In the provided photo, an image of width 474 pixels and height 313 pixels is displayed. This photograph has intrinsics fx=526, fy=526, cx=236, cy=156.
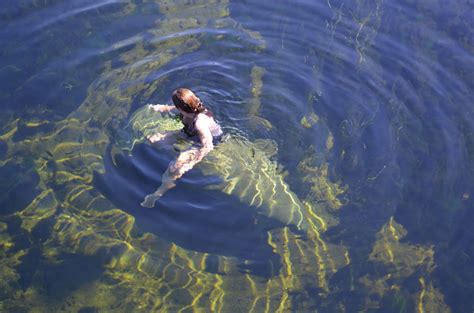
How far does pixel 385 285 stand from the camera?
6750 mm

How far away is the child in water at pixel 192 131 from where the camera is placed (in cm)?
716

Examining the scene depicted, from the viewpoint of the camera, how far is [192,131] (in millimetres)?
7531

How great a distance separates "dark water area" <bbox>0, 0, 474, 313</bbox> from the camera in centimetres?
662

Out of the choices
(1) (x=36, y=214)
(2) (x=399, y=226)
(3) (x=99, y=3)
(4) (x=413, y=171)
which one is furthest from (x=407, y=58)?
(1) (x=36, y=214)

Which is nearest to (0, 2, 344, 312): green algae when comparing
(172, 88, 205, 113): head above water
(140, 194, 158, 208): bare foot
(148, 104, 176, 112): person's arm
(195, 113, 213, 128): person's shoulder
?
(140, 194, 158, 208): bare foot

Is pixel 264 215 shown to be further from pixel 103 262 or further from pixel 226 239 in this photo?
pixel 103 262

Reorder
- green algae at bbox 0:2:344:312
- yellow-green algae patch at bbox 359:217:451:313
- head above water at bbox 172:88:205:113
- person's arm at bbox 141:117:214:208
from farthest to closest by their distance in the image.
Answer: person's arm at bbox 141:117:214:208
head above water at bbox 172:88:205:113
yellow-green algae patch at bbox 359:217:451:313
green algae at bbox 0:2:344:312

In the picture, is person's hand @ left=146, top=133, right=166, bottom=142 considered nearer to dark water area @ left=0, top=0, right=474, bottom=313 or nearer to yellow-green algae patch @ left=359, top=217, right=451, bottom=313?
dark water area @ left=0, top=0, right=474, bottom=313

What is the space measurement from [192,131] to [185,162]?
1.63 ft

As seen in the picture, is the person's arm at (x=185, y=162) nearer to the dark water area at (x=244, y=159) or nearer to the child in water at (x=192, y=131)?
the child in water at (x=192, y=131)

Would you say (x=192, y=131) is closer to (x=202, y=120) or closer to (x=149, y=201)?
(x=202, y=120)

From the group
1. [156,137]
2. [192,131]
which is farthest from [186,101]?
[156,137]

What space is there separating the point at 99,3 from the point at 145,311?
21.3ft

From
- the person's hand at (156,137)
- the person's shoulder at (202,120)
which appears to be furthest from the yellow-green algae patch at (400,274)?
the person's hand at (156,137)
